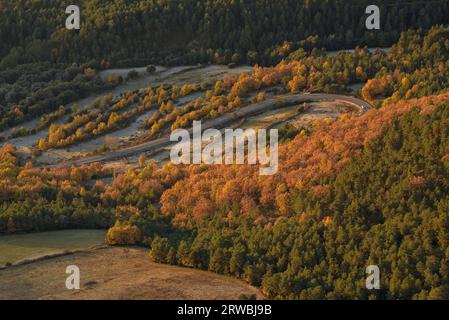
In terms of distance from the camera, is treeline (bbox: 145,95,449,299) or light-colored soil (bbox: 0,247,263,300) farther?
light-colored soil (bbox: 0,247,263,300)

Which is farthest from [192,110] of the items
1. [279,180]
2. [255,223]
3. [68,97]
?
[255,223]

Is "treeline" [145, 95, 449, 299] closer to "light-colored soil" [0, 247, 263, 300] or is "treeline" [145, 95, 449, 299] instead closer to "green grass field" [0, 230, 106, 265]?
"light-colored soil" [0, 247, 263, 300]

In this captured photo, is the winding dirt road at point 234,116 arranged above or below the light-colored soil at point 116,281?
above

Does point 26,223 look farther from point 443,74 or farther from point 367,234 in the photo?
point 443,74

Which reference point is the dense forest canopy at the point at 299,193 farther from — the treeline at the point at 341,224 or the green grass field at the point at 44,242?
the green grass field at the point at 44,242

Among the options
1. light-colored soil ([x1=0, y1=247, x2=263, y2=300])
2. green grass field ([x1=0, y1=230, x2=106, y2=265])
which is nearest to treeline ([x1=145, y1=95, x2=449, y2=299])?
light-colored soil ([x1=0, y1=247, x2=263, y2=300])

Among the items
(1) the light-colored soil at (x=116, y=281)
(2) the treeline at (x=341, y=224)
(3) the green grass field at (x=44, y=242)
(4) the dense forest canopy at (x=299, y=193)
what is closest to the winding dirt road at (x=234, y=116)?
(4) the dense forest canopy at (x=299, y=193)

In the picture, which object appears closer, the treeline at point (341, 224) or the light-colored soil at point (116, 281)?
the treeline at point (341, 224)
